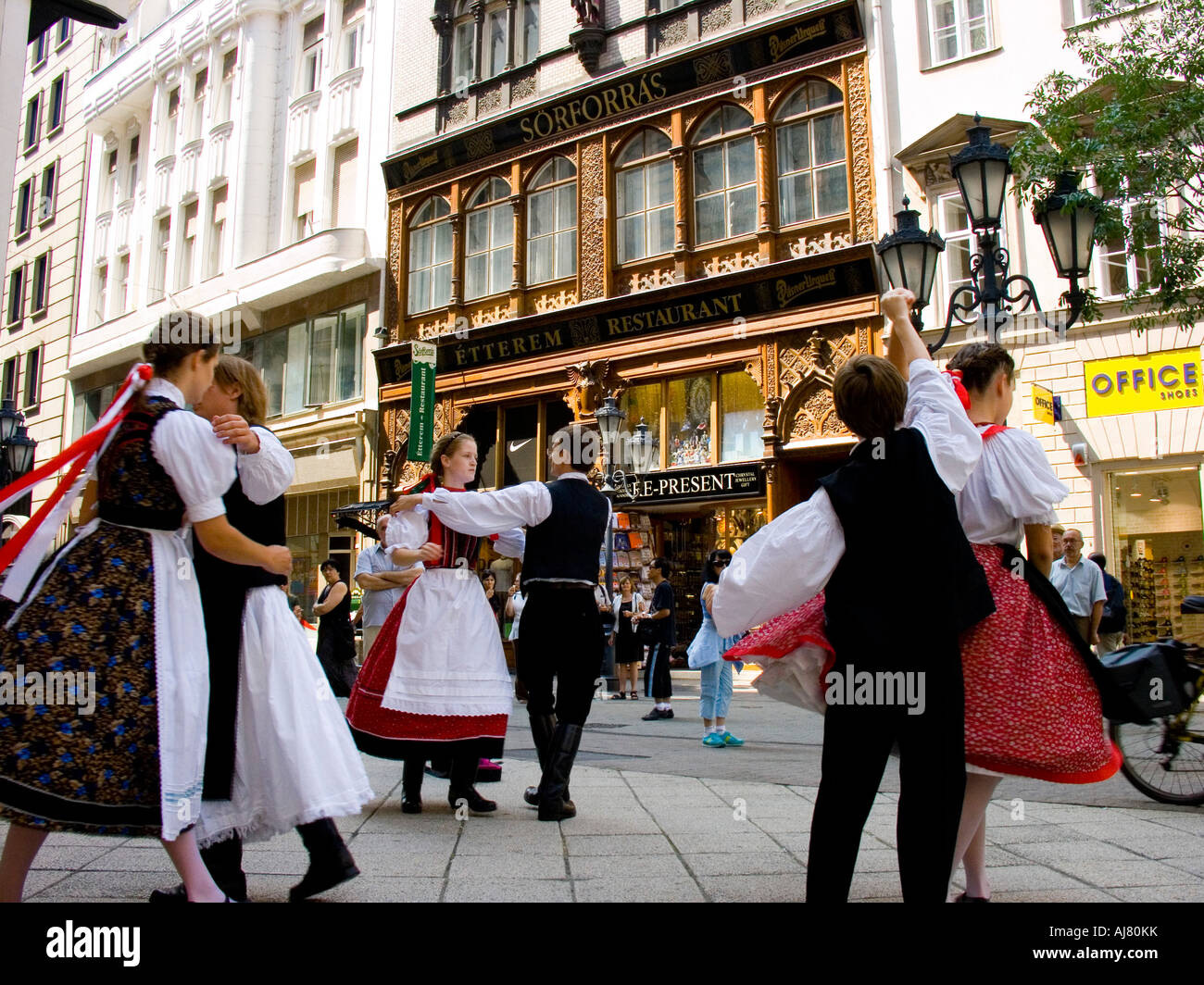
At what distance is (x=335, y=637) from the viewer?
10633 mm

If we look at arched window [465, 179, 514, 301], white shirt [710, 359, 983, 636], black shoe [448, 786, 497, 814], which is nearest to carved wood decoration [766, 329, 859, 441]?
arched window [465, 179, 514, 301]

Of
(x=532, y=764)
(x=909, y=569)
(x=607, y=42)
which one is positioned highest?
(x=607, y=42)

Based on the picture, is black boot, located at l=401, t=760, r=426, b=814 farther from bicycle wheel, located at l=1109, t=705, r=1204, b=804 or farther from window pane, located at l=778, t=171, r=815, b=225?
window pane, located at l=778, t=171, r=815, b=225

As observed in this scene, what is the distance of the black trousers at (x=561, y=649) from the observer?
530cm

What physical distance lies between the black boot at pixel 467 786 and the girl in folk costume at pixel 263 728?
1.87 m

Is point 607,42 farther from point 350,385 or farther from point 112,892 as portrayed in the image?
point 112,892

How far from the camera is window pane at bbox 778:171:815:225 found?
16953 millimetres

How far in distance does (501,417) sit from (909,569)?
18571mm

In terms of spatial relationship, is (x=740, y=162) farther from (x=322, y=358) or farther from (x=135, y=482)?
(x=135, y=482)

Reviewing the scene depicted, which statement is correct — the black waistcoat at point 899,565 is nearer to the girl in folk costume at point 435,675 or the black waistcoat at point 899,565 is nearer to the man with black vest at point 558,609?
the man with black vest at point 558,609
